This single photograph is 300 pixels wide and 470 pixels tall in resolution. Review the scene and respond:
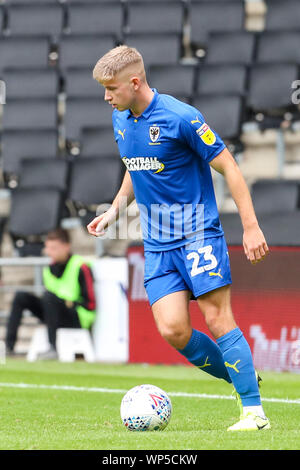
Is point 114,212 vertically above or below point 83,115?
above

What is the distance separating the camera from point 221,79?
12.4 meters

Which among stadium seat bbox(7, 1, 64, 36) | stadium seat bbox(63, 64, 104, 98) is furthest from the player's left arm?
stadium seat bbox(7, 1, 64, 36)

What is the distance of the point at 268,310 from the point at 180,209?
14.1 ft

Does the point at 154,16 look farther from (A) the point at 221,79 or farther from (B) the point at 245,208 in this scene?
(B) the point at 245,208

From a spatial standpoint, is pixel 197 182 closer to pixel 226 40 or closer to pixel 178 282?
pixel 178 282

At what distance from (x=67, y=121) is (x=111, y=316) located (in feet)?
12.2

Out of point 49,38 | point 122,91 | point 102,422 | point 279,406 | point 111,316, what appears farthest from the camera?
point 49,38

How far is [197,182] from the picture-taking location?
477cm

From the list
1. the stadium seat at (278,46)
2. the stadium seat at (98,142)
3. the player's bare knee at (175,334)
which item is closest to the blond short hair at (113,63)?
the player's bare knee at (175,334)

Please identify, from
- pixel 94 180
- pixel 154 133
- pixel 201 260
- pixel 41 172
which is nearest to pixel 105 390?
pixel 201 260

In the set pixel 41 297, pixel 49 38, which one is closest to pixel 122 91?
pixel 41 297

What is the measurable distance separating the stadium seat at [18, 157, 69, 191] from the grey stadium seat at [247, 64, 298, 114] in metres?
2.58

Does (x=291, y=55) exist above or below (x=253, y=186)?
above

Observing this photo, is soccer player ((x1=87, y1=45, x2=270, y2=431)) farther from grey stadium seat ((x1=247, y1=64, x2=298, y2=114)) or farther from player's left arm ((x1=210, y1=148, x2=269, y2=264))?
grey stadium seat ((x1=247, y1=64, x2=298, y2=114))
